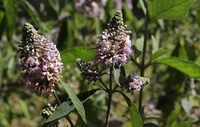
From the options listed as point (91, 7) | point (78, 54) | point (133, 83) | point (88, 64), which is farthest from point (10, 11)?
point (91, 7)

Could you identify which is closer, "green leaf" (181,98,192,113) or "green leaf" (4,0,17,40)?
"green leaf" (4,0,17,40)

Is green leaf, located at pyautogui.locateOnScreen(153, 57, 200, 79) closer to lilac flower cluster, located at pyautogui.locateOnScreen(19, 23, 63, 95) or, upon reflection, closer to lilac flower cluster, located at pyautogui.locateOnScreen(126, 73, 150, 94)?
lilac flower cluster, located at pyautogui.locateOnScreen(126, 73, 150, 94)

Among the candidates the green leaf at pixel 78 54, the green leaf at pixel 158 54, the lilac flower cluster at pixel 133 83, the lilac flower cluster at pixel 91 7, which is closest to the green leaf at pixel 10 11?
the green leaf at pixel 78 54

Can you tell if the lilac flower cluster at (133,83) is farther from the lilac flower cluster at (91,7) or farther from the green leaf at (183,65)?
the lilac flower cluster at (91,7)

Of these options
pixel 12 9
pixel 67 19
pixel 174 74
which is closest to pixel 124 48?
pixel 12 9

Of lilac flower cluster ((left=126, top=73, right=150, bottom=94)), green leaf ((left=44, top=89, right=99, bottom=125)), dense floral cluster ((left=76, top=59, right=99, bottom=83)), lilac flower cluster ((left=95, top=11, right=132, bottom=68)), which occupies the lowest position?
green leaf ((left=44, top=89, right=99, bottom=125))

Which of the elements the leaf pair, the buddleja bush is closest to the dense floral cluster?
the buddleja bush

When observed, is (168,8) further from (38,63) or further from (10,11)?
(10,11)

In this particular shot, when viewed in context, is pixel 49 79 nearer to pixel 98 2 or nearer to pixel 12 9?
pixel 12 9
